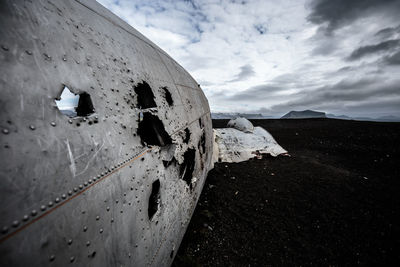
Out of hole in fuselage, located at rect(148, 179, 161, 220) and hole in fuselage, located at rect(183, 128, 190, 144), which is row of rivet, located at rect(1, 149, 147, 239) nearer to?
hole in fuselage, located at rect(148, 179, 161, 220)

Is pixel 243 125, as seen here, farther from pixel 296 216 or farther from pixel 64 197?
pixel 64 197

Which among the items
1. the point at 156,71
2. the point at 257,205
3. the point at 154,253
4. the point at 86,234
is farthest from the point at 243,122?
the point at 86,234

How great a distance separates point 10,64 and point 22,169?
56 cm

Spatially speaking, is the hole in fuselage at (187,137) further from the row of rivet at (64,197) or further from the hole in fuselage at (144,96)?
the row of rivet at (64,197)

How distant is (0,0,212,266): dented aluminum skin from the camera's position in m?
0.72

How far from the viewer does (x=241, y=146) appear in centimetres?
786

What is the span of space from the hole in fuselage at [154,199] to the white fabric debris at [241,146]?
16.9 ft

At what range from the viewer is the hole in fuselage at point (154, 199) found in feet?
5.61

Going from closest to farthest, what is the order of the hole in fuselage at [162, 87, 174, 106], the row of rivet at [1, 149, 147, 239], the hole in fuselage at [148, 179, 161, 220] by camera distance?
the row of rivet at [1, 149, 147, 239], the hole in fuselage at [148, 179, 161, 220], the hole in fuselage at [162, 87, 174, 106]

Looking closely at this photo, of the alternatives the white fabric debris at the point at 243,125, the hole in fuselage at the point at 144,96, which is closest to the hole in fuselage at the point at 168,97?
the hole in fuselage at the point at 144,96

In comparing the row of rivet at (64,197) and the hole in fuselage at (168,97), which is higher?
the hole in fuselage at (168,97)

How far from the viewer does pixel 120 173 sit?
1.26m

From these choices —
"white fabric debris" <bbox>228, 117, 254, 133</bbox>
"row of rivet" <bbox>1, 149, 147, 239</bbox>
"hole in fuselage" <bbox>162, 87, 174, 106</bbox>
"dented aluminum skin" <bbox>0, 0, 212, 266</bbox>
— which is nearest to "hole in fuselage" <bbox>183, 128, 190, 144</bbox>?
"hole in fuselage" <bbox>162, 87, 174, 106</bbox>

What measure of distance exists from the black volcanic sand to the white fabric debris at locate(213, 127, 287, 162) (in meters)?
0.48
